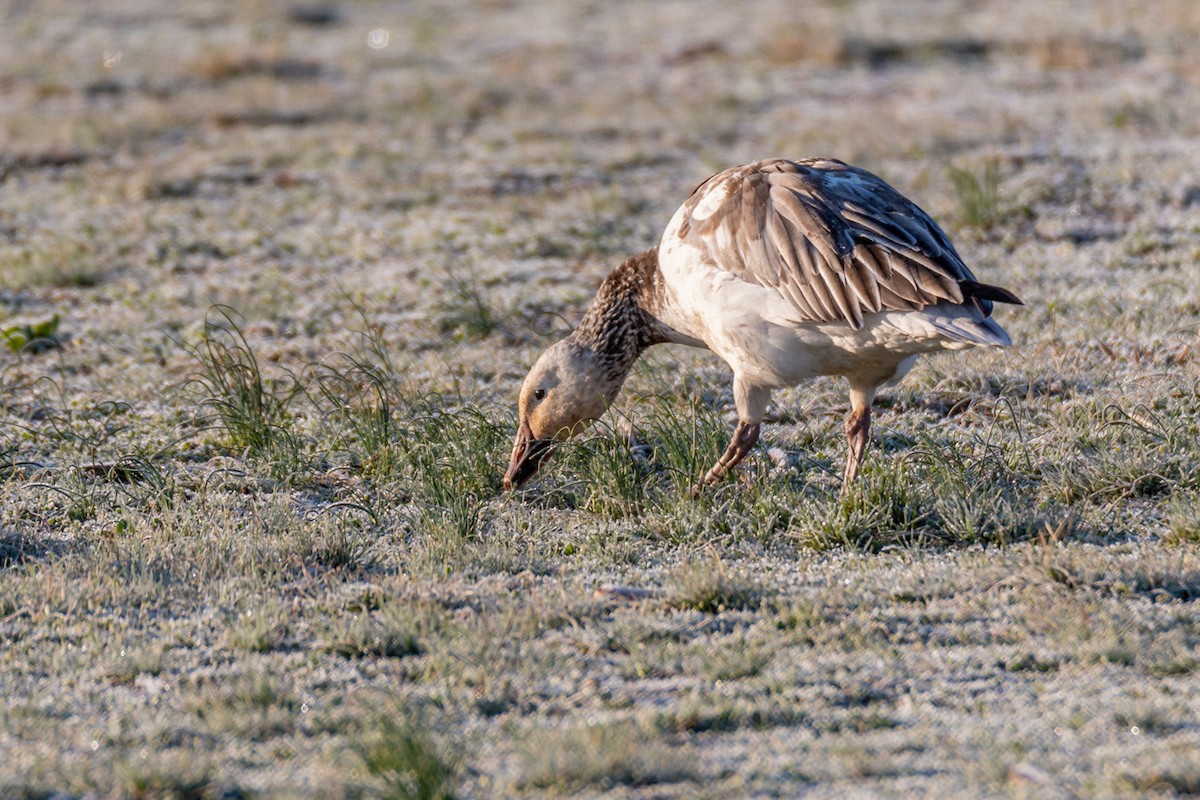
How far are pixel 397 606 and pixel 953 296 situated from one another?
2382 mm

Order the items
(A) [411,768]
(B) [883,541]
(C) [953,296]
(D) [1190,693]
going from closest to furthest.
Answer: (A) [411,768] → (D) [1190,693] → (C) [953,296] → (B) [883,541]

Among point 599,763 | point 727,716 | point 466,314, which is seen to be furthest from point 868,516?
point 466,314

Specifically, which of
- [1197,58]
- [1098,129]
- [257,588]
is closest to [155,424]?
[257,588]

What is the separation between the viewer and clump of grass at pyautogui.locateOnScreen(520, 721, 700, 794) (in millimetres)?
3742

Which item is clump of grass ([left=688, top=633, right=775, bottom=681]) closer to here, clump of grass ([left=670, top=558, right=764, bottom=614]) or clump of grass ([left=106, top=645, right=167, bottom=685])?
clump of grass ([left=670, top=558, right=764, bottom=614])

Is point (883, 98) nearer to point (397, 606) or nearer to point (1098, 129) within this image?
point (1098, 129)

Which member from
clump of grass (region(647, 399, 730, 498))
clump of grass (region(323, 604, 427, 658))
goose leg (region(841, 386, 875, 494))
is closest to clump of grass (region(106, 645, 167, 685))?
clump of grass (region(323, 604, 427, 658))

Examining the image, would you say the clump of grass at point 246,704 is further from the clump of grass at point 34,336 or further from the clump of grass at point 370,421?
the clump of grass at point 34,336

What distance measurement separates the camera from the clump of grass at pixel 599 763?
12.3 ft

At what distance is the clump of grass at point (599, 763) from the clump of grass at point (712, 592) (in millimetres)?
1199

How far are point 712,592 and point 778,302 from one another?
134 centimetres

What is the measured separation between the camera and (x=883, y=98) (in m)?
16.1

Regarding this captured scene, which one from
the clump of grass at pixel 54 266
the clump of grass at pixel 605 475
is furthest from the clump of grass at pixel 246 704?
the clump of grass at pixel 54 266

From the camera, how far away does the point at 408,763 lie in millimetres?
3711
